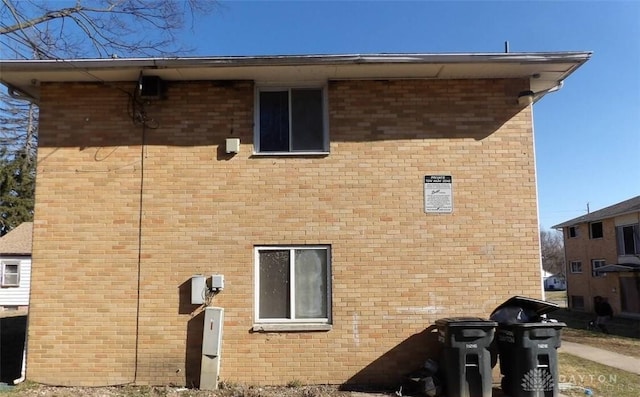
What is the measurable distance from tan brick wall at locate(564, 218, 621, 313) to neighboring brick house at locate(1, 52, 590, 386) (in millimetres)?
22743

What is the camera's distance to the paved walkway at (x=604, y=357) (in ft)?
36.7

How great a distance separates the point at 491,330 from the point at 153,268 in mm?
5120

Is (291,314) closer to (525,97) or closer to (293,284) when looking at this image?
(293,284)

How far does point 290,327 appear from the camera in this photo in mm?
8102

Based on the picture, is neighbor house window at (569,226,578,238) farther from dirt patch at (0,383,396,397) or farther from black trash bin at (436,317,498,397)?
dirt patch at (0,383,396,397)

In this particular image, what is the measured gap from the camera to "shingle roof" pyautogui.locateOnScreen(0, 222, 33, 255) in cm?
2620

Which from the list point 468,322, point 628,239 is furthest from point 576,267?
point 468,322

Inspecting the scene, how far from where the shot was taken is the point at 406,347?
8.13 m

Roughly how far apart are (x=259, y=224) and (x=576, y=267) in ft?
97.4

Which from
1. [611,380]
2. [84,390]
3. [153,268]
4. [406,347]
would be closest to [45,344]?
[84,390]

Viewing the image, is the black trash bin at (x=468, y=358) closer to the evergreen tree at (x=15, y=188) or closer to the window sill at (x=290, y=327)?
the window sill at (x=290, y=327)

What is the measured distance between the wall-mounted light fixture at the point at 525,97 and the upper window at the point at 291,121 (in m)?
3.15

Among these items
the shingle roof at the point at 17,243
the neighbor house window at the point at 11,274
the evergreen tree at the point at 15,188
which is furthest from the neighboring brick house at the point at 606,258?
the evergreen tree at the point at 15,188

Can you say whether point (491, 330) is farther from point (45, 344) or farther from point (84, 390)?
point (45, 344)
